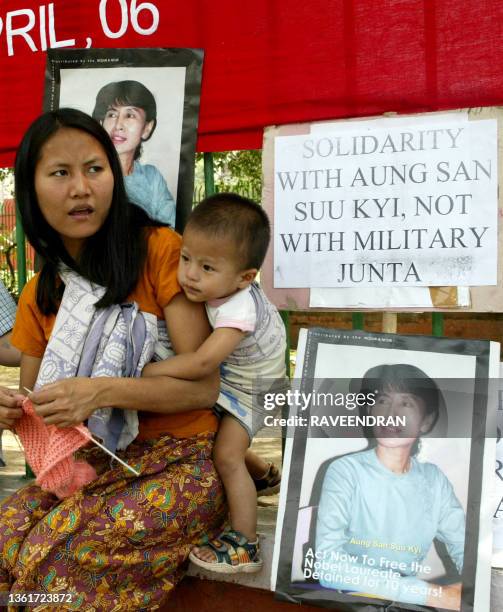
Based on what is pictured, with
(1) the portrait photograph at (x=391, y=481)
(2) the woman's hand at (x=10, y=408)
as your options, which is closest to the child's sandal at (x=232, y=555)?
(1) the portrait photograph at (x=391, y=481)

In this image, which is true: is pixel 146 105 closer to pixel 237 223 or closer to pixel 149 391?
pixel 237 223

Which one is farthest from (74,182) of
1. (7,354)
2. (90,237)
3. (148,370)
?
(7,354)

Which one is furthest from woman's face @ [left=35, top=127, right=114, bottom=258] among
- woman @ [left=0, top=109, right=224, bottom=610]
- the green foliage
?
the green foliage

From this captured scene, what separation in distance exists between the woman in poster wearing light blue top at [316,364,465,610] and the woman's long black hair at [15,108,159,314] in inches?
29.8

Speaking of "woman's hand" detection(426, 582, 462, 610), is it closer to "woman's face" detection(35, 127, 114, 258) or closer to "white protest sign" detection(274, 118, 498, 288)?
"white protest sign" detection(274, 118, 498, 288)

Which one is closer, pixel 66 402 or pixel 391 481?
pixel 66 402

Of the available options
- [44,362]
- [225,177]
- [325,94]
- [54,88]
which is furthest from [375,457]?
[225,177]

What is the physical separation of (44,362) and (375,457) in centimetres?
96

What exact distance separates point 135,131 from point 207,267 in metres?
0.88

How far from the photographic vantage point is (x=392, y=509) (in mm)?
2062

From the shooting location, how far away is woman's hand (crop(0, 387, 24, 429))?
2.06 meters

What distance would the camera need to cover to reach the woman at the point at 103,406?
A: 202 cm

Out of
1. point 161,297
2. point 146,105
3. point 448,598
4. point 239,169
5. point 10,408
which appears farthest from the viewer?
point 239,169

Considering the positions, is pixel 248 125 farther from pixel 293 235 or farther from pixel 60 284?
pixel 60 284
